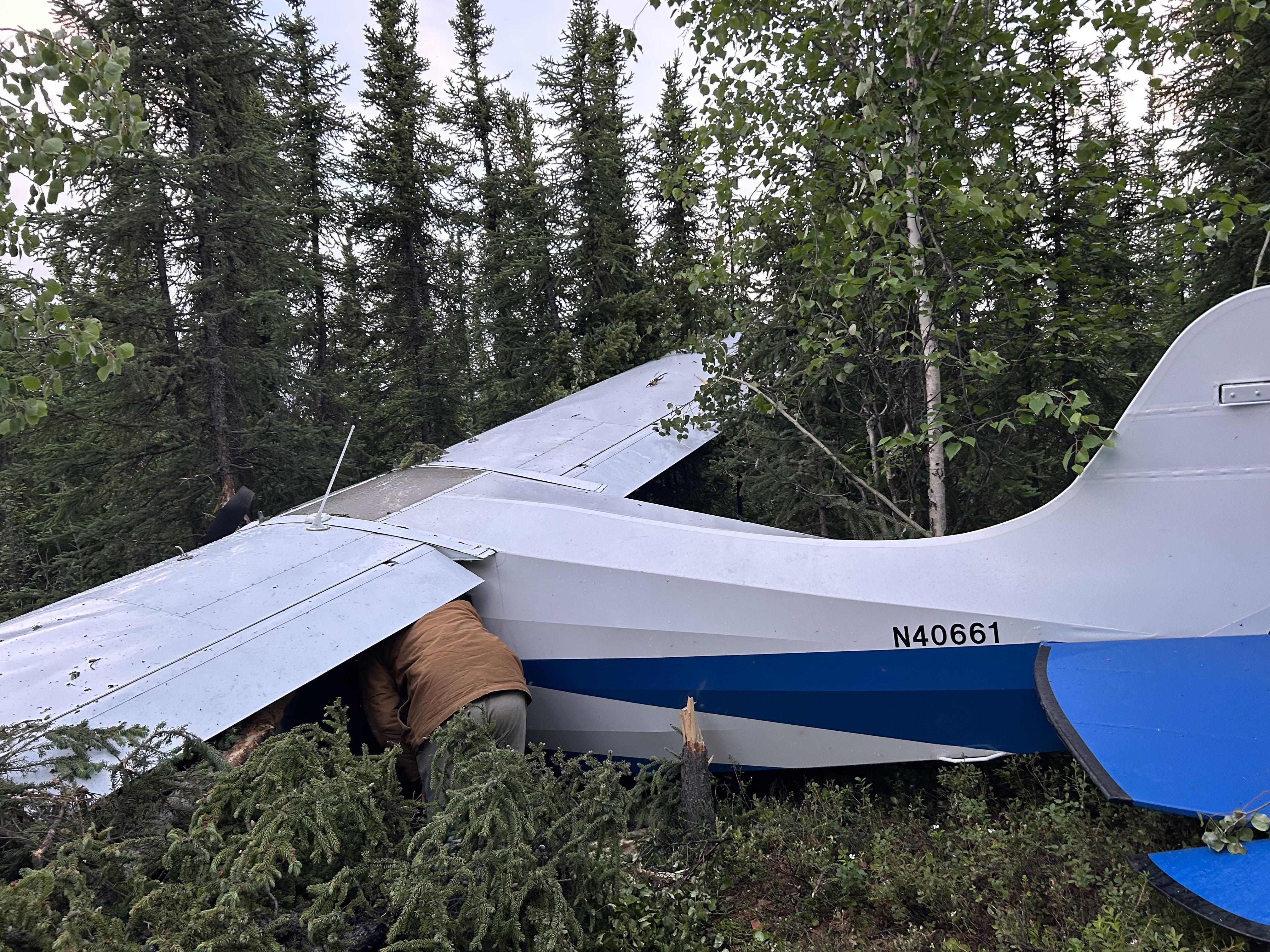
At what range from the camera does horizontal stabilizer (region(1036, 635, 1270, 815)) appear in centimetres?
252

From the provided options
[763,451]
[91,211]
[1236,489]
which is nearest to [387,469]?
[91,211]

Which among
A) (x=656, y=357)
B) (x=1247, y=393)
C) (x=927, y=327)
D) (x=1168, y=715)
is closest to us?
(x=1168, y=715)

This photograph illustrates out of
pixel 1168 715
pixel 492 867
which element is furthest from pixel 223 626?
pixel 1168 715

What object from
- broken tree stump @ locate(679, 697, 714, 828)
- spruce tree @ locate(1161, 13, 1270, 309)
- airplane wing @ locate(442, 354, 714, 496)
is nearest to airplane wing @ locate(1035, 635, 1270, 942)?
broken tree stump @ locate(679, 697, 714, 828)

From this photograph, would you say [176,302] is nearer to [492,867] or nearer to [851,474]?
[851,474]

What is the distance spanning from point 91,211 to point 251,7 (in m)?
3.38

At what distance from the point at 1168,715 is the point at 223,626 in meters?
4.39

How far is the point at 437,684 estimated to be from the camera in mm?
3938

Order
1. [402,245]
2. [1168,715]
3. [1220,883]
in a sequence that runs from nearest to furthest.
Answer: [1220,883]
[1168,715]
[402,245]

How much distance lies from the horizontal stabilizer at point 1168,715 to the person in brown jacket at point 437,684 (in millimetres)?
2473

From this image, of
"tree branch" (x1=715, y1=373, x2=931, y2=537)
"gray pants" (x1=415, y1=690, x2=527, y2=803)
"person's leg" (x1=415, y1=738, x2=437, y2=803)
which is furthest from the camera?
"tree branch" (x1=715, y1=373, x2=931, y2=537)

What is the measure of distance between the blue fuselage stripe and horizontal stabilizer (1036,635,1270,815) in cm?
30

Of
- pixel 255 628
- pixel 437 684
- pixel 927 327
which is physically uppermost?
pixel 927 327

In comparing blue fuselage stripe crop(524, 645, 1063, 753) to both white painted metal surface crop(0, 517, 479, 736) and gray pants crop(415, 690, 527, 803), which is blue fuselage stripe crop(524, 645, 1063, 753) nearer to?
gray pants crop(415, 690, 527, 803)
